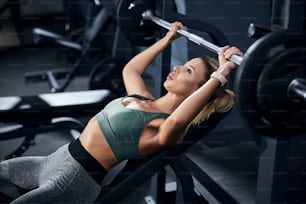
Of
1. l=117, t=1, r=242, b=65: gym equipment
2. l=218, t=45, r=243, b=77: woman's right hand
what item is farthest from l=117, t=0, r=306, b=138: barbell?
l=117, t=1, r=242, b=65: gym equipment

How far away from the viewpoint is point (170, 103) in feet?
2.77

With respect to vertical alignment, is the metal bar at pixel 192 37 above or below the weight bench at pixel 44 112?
above

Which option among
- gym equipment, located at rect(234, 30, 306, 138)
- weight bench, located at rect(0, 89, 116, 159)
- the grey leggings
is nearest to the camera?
gym equipment, located at rect(234, 30, 306, 138)

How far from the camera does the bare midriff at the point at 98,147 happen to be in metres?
0.87

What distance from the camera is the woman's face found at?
0.81m

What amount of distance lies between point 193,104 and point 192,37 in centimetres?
19

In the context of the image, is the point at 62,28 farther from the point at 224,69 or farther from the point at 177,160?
the point at 224,69

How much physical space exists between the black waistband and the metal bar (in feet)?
1.07

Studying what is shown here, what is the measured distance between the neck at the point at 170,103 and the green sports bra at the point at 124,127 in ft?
0.04

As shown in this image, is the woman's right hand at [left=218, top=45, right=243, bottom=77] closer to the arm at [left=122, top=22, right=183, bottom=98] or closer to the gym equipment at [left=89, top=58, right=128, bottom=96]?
the arm at [left=122, top=22, right=183, bottom=98]

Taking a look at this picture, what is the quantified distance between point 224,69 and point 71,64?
7.61 feet

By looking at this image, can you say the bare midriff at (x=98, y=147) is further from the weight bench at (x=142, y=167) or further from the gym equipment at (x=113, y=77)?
the gym equipment at (x=113, y=77)

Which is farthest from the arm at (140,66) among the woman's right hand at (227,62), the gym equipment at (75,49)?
the gym equipment at (75,49)

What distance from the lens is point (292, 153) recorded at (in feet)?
2.47
